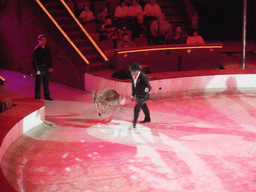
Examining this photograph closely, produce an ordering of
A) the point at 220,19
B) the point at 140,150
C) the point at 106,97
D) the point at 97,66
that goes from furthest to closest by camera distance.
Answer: the point at 220,19 < the point at 97,66 < the point at 106,97 < the point at 140,150

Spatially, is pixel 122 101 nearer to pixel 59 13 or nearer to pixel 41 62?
Answer: pixel 41 62

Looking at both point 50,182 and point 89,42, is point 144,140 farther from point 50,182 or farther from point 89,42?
point 89,42

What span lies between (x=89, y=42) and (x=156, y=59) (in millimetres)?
2414

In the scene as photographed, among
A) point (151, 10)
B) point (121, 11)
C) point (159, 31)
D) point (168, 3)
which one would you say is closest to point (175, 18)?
point (168, 3)

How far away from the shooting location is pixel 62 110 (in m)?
11.3

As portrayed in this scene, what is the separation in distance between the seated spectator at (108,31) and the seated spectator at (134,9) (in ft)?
3.54

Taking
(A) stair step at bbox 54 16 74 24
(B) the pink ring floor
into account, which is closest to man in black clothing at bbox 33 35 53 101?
(B) the pink ring floor

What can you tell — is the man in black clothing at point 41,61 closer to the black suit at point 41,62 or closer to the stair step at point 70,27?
the black suit at point 41,62

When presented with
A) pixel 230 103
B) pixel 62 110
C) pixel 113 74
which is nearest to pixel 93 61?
pixel 113 74

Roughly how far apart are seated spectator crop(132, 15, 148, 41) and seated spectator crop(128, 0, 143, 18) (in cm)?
18

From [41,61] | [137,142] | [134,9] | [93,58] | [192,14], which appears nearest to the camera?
[137,142]

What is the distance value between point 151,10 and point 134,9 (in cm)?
78

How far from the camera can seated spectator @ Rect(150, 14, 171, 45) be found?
Answer: 643 inches

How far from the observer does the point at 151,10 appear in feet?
56.5
